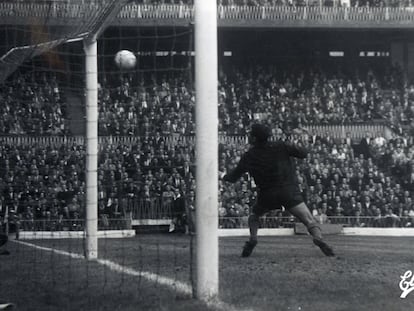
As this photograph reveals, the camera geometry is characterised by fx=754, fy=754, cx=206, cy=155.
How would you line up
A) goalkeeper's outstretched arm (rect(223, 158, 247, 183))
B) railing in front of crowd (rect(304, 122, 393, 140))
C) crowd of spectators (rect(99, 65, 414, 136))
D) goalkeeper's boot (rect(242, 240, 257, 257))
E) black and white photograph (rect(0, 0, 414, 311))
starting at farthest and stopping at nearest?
railing in front of crowd (rect(304, 122, 393, 140)) < crowd of spectators (rect(99, 65, 414, 136)) < goalkeeper's boot (rect(242, 240, 257, 257)) < goalkeeper's outstretched arm (rect(223, 158, 247, 183)) < black and white photograph (rect(0, 0, 414, 311))

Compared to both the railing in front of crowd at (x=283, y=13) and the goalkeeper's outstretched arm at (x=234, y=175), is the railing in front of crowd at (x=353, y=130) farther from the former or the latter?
the goalkeeper's outstretched arm at (x=234, y=175)

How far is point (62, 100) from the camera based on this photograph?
2695cm

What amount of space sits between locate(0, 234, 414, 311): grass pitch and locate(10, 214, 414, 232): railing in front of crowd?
9.91 metres

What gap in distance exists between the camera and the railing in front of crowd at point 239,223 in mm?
20578

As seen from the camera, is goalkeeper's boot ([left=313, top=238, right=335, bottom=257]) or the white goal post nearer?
the white goal post

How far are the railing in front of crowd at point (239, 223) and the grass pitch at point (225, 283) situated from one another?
9908mm

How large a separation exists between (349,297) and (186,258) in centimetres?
424

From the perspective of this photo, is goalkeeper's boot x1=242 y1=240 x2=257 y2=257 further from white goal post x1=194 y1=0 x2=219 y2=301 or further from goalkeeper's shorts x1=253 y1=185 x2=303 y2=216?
white goal post x1=194 y1=0 x2=219 y2=301

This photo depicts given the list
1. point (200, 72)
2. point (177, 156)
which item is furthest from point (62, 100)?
point (200, 72)

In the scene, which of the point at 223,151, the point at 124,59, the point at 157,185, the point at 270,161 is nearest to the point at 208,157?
the point at 270,161

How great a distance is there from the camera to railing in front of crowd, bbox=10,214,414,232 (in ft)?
67.5

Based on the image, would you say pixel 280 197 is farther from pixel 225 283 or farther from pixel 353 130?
pixel 353 130

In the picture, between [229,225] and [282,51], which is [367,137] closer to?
[282,51]

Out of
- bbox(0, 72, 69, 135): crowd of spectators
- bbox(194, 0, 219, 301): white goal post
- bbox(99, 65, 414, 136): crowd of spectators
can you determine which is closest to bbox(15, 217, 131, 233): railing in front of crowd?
bbox(99, 65, 414, 136): crowd of spectators
